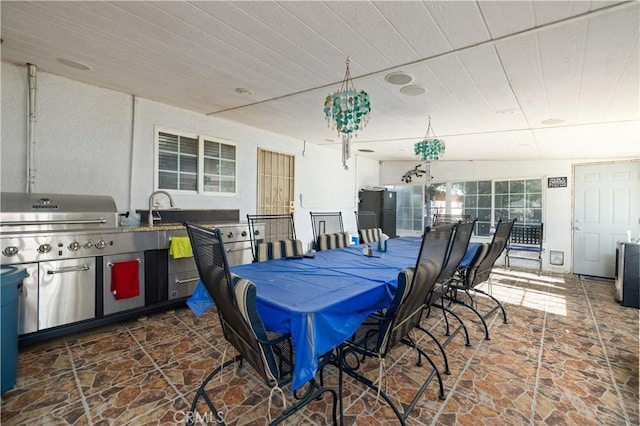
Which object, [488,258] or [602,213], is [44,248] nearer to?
[488,258]

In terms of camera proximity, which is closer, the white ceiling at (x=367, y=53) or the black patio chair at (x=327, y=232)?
the white ceiling at (x=367, y=53)

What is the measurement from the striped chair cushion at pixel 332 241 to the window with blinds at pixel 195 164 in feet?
6.65

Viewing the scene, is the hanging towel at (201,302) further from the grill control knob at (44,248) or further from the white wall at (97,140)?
the white wall at (97,140)

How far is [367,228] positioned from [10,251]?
3.83 metres

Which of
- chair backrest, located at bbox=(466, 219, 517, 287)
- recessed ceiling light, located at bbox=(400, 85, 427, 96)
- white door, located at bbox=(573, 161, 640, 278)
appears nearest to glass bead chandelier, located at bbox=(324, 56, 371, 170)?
recessed ceiling light, located at bbox=(400, 85, 427, 96)

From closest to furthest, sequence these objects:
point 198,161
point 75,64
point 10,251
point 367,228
→ point 10,251
point 75,64
point 198,161
point 367,228

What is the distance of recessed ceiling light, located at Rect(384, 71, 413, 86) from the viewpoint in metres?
2.65

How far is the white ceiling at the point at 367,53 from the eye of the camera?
1.82m

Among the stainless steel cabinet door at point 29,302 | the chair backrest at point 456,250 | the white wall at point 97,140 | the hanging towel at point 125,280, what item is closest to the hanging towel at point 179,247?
the hanging towel at point 125,280

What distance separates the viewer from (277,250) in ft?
8.61

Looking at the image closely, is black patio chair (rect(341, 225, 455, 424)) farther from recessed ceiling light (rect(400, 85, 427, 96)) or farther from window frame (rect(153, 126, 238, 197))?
window frame (rect(153, 126, 238, 197))

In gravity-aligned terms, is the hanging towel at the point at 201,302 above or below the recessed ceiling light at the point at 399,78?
below

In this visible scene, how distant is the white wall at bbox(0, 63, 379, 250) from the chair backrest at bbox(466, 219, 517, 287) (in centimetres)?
339

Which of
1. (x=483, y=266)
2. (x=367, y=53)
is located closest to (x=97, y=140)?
(x=367, y=53)
